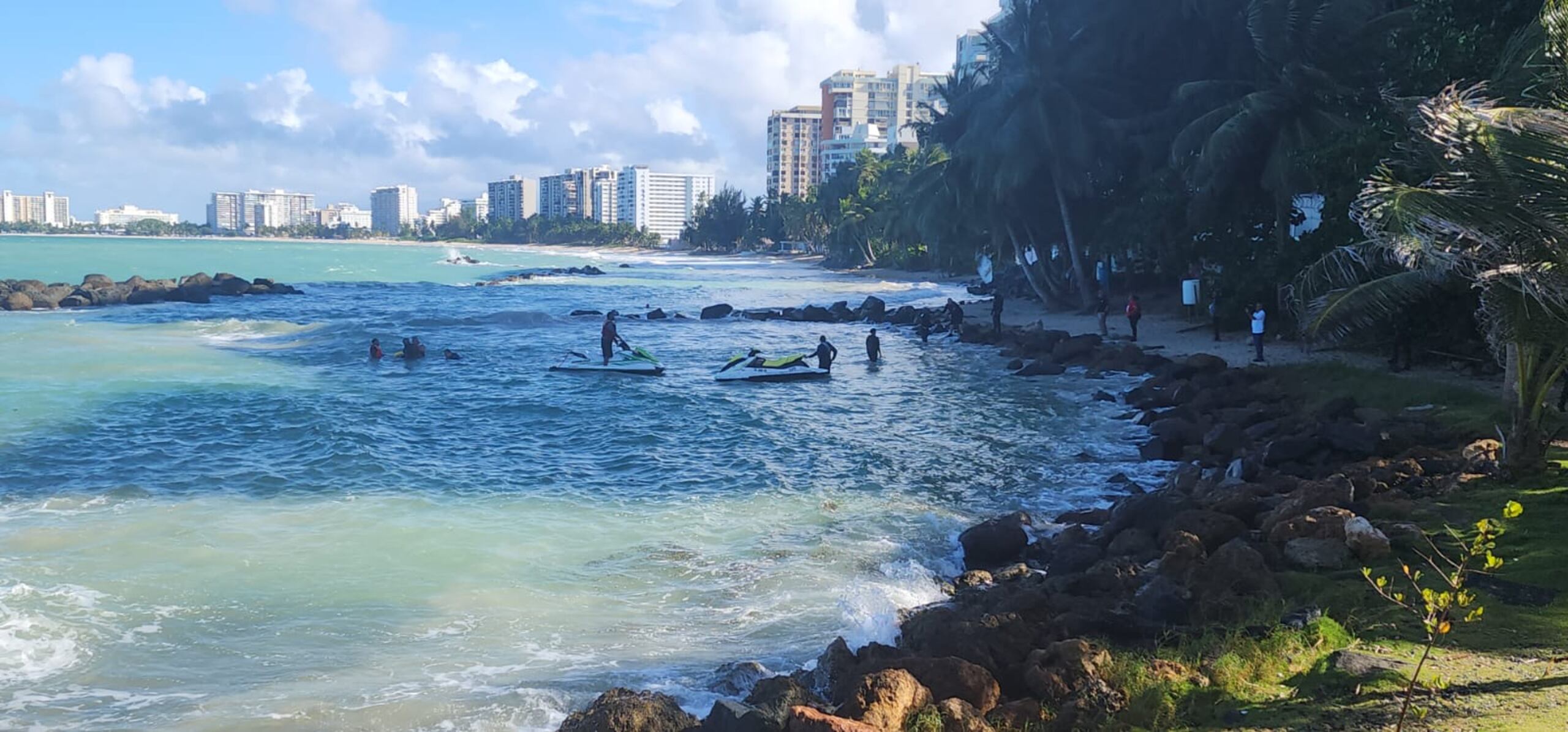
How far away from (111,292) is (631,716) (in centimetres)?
5955

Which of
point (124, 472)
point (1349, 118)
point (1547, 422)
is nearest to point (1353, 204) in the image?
point (1547, 422)

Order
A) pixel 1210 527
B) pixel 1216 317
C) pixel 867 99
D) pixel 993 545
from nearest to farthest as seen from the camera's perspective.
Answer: pixel 1210 527
pixel 993 545
pixel 1216 317
pixel 867 99

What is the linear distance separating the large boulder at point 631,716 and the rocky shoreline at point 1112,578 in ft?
0.04

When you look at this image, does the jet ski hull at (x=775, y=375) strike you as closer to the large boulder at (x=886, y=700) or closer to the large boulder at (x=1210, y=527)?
the large boulder at (x=1210, y=527)

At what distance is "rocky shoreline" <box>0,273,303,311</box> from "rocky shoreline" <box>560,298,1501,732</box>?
5412cm

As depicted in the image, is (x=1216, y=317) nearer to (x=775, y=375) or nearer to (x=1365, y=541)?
(x=775, y=375)

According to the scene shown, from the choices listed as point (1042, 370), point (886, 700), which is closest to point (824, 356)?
point (1042, 370)

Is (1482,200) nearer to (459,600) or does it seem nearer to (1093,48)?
(459,600)

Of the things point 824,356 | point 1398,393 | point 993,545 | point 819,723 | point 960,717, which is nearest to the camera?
point 819,723

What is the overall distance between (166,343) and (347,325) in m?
7.66

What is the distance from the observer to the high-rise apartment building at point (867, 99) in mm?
186750

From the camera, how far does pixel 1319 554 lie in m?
9.16

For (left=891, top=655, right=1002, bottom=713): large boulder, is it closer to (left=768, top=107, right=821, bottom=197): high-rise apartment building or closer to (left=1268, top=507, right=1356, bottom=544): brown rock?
(left=1268, top=507, right=1356, bottom=544): brown rock

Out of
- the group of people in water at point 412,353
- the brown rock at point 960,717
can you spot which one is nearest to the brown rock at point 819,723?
the brown rock at point 960,717
